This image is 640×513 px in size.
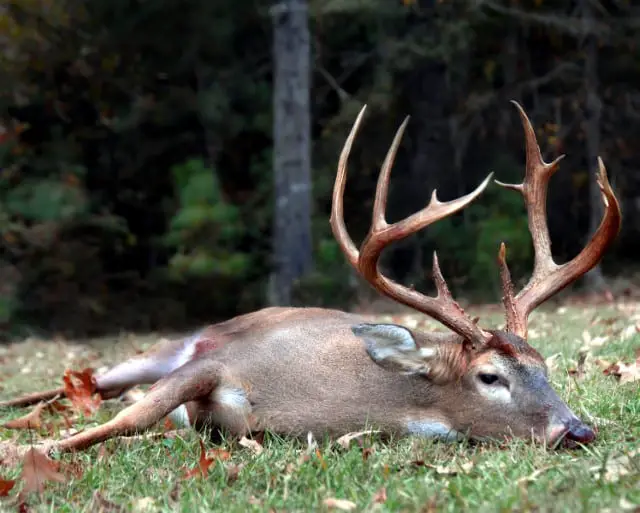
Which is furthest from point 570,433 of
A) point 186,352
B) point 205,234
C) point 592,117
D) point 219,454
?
point 592,117

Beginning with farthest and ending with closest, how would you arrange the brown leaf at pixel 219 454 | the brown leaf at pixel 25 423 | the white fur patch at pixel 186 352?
1. the white fur patch at pixel 186 352
2. the brown leaf at pixel 25 423
3. the brown leaf at pixel 219 454

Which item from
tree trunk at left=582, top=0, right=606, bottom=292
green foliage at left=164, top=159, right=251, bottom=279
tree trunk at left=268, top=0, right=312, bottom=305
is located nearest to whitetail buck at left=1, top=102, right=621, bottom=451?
tree trunk at left=268, top=0, right=312, bottom=305

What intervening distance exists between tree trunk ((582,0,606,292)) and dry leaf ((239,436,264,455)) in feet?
36.9

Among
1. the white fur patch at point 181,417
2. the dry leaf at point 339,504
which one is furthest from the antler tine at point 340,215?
the dry leaf at point 339,504

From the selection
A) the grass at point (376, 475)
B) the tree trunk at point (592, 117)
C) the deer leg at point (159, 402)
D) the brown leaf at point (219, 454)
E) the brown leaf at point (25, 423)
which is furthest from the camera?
the tree trunk at point (592, 117)

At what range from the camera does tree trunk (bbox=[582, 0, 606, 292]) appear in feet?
49.2

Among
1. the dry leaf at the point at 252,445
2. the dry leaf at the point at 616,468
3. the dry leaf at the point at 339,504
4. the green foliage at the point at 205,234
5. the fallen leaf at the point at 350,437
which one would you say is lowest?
the green foliage at the point at 205,234

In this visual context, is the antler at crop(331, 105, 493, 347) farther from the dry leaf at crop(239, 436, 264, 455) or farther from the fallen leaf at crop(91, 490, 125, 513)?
the fallen leaf at crop(91, 490, 125, 513)

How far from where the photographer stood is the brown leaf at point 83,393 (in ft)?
18.8

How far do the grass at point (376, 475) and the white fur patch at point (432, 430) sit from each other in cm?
8

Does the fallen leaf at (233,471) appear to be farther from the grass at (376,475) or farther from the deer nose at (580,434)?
the deer nose at (580,434)

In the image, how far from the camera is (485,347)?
13.7 feet

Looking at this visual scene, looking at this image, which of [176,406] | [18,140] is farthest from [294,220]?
[176,406]

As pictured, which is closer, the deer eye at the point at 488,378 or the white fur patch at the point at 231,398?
the deer eye at the point at 488,378
